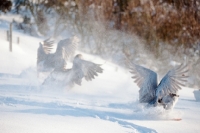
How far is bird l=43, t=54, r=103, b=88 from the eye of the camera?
308 inches

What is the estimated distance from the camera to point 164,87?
5941 millimetres

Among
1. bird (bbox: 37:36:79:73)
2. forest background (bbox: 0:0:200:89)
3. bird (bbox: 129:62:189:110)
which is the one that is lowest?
bird (bbox: 129:62:189:110)

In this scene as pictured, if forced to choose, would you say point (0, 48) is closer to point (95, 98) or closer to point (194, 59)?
point (95, 98)

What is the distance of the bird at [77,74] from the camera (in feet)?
25.7

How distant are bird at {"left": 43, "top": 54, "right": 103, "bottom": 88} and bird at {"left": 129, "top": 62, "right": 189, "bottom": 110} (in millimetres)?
1715

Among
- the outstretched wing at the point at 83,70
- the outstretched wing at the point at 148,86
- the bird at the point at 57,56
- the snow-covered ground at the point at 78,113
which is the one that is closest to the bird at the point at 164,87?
the outstretched wing at the point at 148,86

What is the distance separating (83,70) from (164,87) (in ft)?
7.98

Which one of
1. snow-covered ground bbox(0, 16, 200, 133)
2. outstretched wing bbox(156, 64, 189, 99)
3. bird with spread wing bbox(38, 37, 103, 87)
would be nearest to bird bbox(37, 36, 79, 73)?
bird with spread wing bbox(38, 37, 103, 87)

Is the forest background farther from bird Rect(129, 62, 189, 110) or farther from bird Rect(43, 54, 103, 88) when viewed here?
bird Rect(129, 62, 189, 110)

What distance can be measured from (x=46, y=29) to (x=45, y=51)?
16.8m

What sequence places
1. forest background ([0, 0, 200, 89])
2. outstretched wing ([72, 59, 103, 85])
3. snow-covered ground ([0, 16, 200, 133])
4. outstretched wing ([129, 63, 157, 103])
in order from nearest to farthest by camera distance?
snow-covered ground ([0, 16, 200, 133]), outstretched wing ([129, 63, 157, 103]), outstretched wing ([72, 59, 103, 85]), forest background ([0, 0, 200, 89])

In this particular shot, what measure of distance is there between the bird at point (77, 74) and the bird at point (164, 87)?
5.63 feet

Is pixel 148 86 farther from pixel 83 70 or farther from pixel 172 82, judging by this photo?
pixel 83 70

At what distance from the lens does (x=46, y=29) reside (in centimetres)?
2558
